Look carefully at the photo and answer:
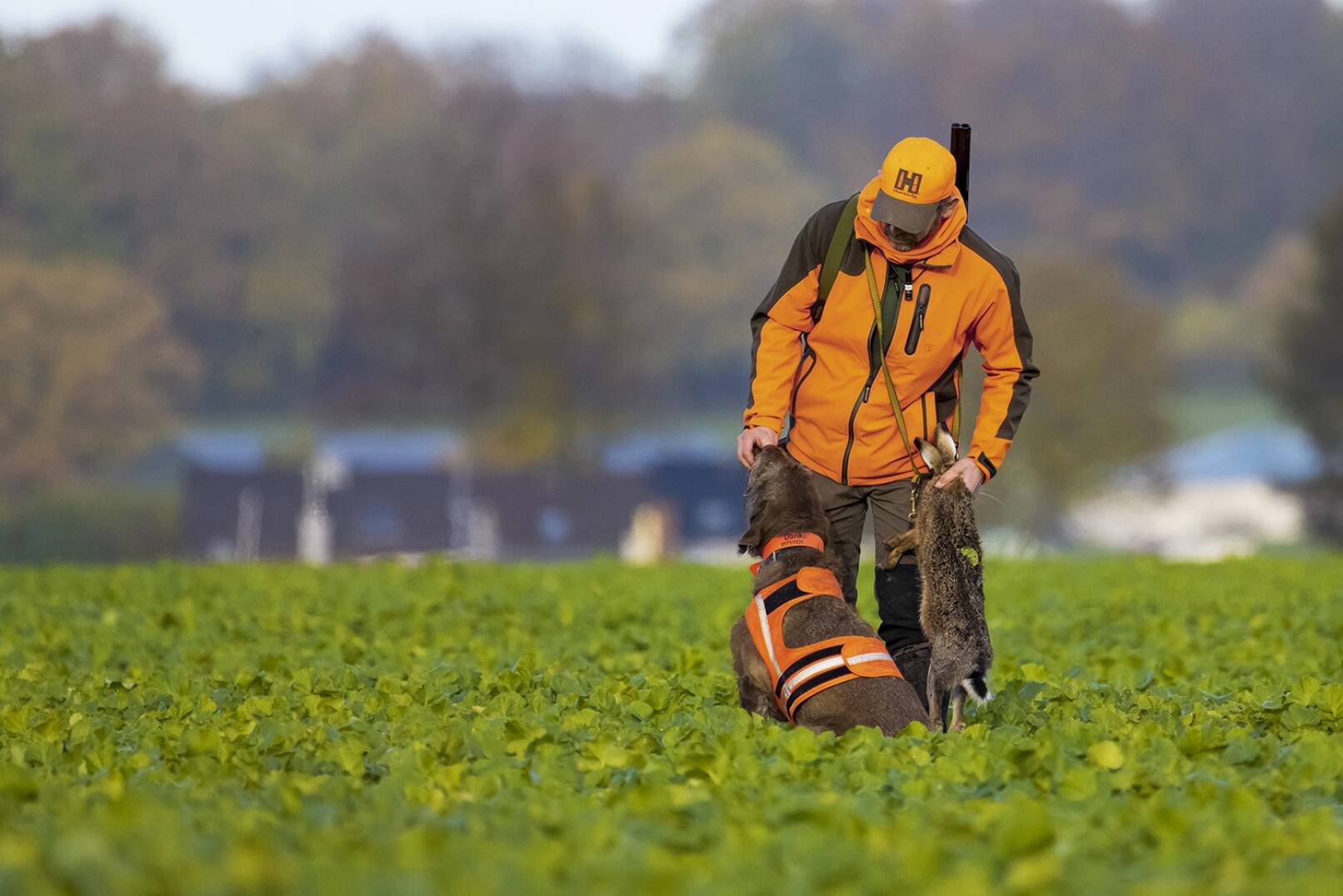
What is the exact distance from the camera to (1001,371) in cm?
830

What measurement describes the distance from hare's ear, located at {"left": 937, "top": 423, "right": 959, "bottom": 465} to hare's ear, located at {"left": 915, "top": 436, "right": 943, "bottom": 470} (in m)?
0.04

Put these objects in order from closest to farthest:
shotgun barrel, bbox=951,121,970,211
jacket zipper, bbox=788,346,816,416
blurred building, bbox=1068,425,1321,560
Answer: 1. jacket zipper, bbox=788,346,816,416
2. shotgun barrel, bbox=951,121,970,211
3. blurred building, bbox=1068,425,1321,560

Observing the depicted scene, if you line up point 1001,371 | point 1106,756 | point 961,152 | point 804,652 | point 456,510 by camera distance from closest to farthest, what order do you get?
point 1106,756 → point 804,652 → point 1001,371 → point 961,152 → point 456,510

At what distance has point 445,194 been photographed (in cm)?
8850

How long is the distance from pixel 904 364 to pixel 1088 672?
293cm

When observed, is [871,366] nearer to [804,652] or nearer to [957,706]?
[804,652]

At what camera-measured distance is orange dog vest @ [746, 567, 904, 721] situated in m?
7.30

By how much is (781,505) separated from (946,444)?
0.84m

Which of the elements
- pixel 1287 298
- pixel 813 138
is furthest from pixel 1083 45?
pixel 1287 298

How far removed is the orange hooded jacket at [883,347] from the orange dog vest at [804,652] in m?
0.80

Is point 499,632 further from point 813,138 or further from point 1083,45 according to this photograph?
point 1083,45

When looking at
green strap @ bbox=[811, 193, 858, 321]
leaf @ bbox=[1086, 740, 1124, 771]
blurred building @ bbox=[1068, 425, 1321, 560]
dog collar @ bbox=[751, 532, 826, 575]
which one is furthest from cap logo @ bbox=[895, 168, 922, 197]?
blurred building @ bbox=[1068, 425, 1321, 560]

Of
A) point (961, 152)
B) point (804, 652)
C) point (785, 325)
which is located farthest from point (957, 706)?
point (961, 152)

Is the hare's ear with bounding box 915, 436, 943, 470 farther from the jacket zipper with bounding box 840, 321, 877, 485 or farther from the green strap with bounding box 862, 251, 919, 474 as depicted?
the jacket zipper with bounding box 840, 321, 877, 485
